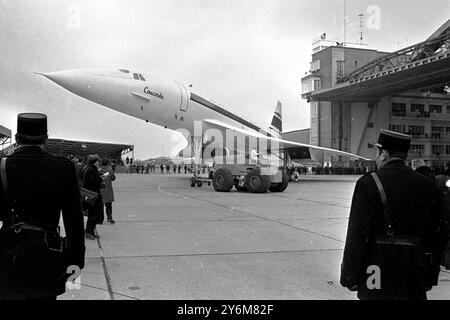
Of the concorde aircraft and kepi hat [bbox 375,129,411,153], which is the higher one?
the concorde aircraft

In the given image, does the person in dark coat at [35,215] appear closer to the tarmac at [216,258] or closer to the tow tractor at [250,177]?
the tarmac at [216,258]

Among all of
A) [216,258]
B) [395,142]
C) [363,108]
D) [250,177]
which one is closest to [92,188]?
[216,258]

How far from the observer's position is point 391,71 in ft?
140

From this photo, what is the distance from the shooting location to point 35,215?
267cm

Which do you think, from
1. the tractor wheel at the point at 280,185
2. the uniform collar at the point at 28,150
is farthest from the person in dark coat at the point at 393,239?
the tractor wheel at the point at 280,185

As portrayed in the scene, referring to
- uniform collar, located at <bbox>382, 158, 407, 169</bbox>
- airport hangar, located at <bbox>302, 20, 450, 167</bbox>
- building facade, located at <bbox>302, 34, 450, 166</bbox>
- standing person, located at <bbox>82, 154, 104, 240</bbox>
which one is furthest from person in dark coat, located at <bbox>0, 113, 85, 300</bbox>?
building facade, located at <bbox>302, 34, 450, 166</bbox>

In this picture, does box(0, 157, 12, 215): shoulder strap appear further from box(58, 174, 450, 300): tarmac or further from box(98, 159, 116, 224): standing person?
box(98, 159, 116, 224): standing person

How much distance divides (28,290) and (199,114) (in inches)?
757

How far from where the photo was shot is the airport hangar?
52719mm

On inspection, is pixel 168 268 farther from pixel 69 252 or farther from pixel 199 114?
pixel 199 114

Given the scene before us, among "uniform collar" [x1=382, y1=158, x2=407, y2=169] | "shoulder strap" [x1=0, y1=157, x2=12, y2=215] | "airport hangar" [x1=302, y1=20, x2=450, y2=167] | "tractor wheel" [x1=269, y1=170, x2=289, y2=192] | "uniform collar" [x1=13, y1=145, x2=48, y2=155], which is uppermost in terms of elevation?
"airport hangar" [x1=302, y1=20, x2=450, y2=167]

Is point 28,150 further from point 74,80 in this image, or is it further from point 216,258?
point 74,80

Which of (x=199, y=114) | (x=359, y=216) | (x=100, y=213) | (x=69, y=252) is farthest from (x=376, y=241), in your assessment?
(x=199, y=114)

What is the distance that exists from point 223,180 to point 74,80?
7226 millimetres
